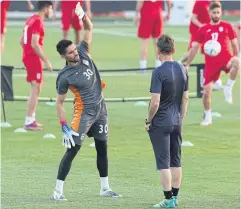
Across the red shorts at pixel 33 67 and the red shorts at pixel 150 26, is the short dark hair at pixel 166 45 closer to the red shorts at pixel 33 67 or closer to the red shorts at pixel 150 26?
the red shorts at pixel 33 67

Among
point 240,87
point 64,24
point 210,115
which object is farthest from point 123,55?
point 210,115

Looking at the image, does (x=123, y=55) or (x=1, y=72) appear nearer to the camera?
(x=1, y=72)

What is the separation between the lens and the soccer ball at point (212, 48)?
56.9ft

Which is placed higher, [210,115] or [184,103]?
[184,103]

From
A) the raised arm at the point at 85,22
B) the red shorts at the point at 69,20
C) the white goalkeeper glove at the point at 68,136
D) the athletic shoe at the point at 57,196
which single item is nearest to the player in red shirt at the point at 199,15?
the red shorts at the point at 69,20

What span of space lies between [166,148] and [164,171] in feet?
0.80

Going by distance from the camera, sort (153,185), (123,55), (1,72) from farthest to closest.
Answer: (123,55)
(1,72)
(153,185)

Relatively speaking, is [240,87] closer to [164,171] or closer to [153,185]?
[153,185]

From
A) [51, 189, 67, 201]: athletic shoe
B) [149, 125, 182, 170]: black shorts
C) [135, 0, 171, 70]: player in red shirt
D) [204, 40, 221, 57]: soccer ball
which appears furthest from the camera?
[135, 0, 171, 70]: player in red shirt

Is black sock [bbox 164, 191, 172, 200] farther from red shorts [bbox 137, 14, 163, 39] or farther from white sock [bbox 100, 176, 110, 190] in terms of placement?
red shorts [bbox 137, 14, 163, 39]

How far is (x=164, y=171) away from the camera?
10.5 metres

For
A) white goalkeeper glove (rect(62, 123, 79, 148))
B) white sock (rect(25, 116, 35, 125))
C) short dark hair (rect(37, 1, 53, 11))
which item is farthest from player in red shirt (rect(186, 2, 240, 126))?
white goalkeeper glove (rect(62, 123, 79, 148))

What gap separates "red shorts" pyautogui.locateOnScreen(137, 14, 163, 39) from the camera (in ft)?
76.3

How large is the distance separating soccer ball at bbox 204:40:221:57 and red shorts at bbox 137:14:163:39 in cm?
589
